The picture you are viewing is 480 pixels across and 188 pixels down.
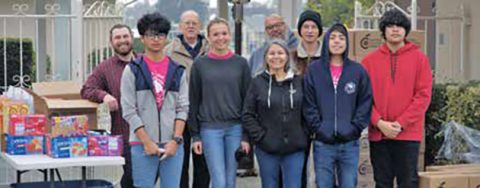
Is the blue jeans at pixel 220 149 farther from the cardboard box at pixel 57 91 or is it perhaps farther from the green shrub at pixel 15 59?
the green shrub at pixel 15 59

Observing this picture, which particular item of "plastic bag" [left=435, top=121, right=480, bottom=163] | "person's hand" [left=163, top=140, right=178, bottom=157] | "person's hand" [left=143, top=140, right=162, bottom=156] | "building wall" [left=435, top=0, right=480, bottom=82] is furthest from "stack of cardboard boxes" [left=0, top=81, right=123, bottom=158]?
"building wall" [left=435, top=0, right=480, bottom=82]

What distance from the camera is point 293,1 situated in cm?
1256

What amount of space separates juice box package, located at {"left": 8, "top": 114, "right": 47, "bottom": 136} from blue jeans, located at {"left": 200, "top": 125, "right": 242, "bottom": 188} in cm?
117

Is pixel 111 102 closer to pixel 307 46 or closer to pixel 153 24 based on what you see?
pixel 153 24

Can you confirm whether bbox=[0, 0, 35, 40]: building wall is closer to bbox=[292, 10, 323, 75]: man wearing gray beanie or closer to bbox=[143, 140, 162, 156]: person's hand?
bbox=[292, 10, 323, 75]: man wearing gray beanie

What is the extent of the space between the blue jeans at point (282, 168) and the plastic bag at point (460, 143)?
186 centimetres

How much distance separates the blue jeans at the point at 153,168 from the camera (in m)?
5.96

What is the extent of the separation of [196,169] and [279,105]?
1.04 metres

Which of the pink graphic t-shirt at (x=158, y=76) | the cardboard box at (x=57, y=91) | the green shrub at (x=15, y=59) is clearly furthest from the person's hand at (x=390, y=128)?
the green shrub at (x=15, y=59)

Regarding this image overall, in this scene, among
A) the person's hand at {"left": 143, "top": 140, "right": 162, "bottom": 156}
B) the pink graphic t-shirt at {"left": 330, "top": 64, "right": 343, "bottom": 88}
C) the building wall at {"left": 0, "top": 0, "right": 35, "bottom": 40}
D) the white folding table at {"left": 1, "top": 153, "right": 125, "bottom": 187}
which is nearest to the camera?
the white folding table at {"left": 1, "top": 153, "right": 125, "bottom": 187}

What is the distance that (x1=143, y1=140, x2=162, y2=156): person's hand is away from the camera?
19.3ft

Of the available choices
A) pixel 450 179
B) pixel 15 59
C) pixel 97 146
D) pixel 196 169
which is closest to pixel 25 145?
pixel 97 146

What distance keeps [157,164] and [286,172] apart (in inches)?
38.1

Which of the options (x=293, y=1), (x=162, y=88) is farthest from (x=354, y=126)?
(x=293, y=1)
